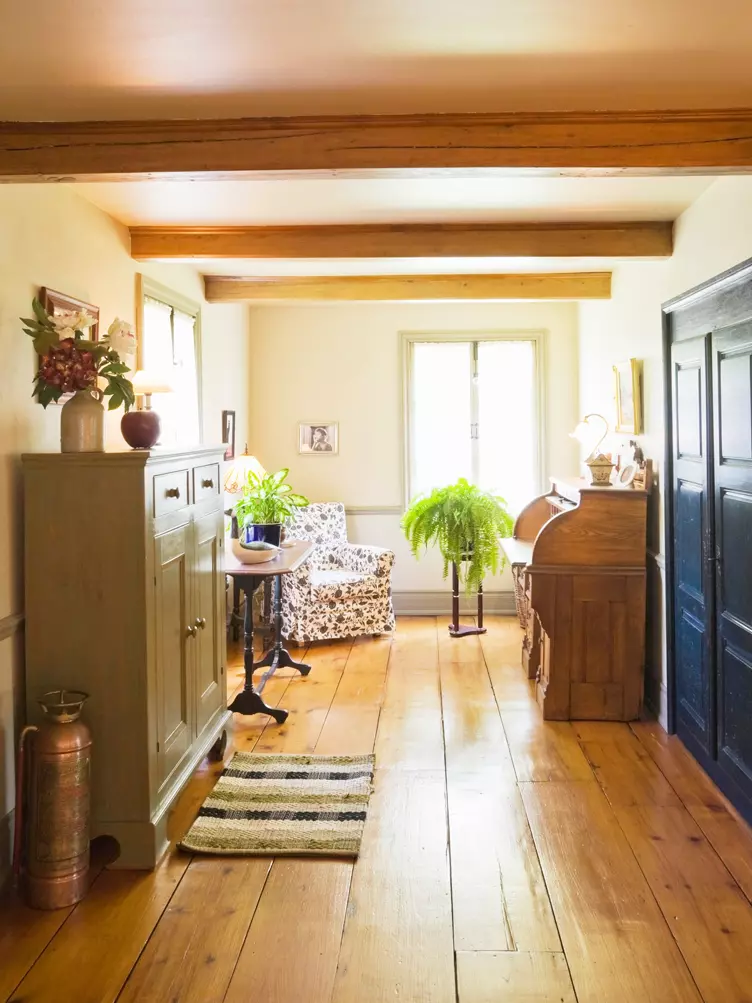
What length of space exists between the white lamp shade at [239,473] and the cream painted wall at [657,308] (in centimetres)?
230

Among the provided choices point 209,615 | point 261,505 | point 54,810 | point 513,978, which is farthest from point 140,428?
point 261,505

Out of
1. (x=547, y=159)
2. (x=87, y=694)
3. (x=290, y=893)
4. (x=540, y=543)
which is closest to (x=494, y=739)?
(x=540, y=543)

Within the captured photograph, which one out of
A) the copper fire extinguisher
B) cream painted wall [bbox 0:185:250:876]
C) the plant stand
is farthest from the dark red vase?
the plant stand

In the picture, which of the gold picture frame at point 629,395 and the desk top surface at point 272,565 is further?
the gold picture frame at point 629,395

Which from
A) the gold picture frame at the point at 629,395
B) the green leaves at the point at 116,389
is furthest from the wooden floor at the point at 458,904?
the gold picture frame at the point at 629,395

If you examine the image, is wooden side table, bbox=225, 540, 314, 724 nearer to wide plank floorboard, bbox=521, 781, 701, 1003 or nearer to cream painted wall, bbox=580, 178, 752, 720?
wide plank floorboard, bbox=521, 781, 701, 1003

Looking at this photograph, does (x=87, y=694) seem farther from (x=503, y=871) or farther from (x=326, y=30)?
(x=326, y=30)

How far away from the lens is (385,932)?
249 centimetres

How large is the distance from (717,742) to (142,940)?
7.69 feet

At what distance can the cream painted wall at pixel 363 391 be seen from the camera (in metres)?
6.70

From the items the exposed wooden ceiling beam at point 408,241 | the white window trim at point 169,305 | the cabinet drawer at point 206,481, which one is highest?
the exposed wooden ceiling beam at point 408,241

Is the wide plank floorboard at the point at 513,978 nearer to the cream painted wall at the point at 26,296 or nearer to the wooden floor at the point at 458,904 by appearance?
the wooden floor at the point at 458,904

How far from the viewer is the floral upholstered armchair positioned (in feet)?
19.0

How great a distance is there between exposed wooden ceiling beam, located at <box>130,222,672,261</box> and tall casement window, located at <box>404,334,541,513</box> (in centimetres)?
251
